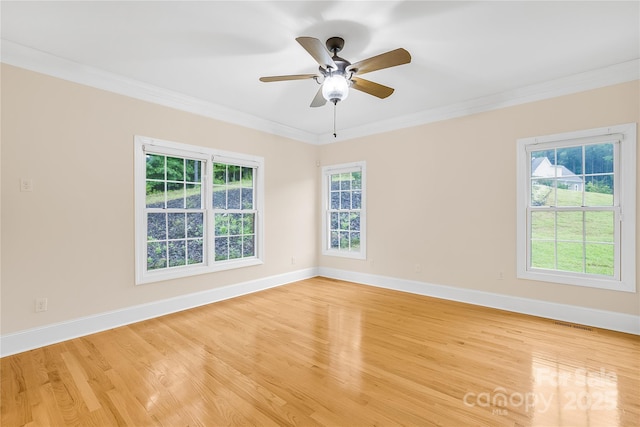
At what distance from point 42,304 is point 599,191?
606cm

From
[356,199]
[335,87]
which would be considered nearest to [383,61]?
[335,87]

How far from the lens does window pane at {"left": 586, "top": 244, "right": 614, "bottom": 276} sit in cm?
330

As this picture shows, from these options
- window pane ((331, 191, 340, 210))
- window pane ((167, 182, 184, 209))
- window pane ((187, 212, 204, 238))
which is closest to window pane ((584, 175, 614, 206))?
window pane ((331, 191, 340, 210))

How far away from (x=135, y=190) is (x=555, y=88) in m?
5.16

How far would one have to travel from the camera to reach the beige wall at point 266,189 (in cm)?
284

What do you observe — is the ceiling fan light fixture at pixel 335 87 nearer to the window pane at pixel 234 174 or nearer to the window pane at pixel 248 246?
the window pane at pixel 234 174

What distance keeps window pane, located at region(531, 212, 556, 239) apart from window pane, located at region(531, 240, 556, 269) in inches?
3.5

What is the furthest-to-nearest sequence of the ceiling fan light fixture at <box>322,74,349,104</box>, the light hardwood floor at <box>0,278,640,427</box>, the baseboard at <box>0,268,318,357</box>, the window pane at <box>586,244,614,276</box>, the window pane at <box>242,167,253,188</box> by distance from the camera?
the window pane at <box>242,167,253,188</box>
the window pane at <box>586,244,614,276</box>
the baseboard at <box>0,268,318,357</box>
the ceiling fan light fixture at <box>322,74,349,104</box>
the light hardwood floor at <box>0,278,640,427</box>

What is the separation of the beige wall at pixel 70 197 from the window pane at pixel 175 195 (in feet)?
1.51

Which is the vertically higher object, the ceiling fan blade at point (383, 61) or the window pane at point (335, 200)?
the ceiling fan blade at point (383, 61)

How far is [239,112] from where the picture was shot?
14.8ft

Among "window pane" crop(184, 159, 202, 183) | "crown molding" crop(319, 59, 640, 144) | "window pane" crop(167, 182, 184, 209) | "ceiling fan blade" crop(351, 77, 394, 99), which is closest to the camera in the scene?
"ceiling fan blade" crop(351, 77, 394, 99)

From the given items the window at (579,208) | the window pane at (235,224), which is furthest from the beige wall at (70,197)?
the window at (579,208)

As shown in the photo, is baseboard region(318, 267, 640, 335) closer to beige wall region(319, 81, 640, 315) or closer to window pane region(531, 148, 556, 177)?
beige wall region(319, 81, 640, 315)
